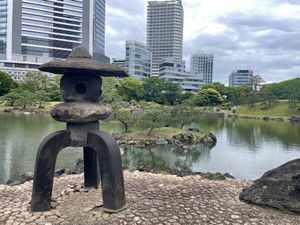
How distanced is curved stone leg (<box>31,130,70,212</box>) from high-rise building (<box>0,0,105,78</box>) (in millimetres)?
96012

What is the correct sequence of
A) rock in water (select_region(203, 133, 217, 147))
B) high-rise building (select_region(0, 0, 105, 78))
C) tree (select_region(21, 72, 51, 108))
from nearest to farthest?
rock in water (select_region(203, 133, 217, 147)), tree (select_region(21, 72, 51, 108)), high-rise building (select_region(0, 0, 105, 78))

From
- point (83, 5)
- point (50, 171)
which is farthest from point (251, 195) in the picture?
point (83, 5)

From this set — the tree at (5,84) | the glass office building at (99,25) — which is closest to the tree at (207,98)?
the tree at (5,84)

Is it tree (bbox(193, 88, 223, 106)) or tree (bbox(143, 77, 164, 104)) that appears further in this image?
tree (bbox(143, 77, 164, 104))

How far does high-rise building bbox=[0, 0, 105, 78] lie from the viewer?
93188mm

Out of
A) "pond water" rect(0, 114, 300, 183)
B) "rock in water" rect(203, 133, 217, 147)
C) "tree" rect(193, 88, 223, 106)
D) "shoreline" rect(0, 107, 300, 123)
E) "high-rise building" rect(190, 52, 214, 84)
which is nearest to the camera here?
"pond water" rect(0, 114, 300, 183)

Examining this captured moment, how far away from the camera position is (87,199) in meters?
8.36

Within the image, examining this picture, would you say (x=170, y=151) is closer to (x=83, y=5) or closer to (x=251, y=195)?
(x=251, y=195)

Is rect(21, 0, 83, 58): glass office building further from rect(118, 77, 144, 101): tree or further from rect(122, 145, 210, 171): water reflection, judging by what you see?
rect(122, 145, 210, 171): water reflection

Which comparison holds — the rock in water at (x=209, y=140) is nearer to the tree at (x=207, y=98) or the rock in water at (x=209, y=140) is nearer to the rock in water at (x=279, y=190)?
the rock in water at (x=279, y=190)

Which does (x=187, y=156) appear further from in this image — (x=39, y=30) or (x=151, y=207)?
(x=39, y=30)

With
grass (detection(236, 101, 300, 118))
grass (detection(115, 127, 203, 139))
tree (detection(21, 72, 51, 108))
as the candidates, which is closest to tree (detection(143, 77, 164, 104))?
grass (detection(236, 101, 300, 118))

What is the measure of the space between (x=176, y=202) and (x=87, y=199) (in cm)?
236

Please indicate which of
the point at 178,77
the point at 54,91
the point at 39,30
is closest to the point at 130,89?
the point at 54,91
